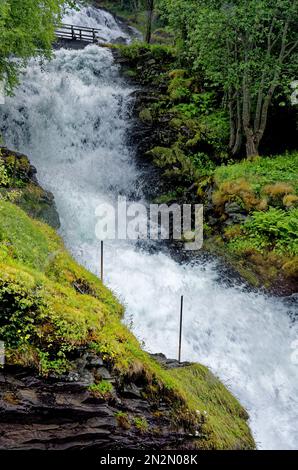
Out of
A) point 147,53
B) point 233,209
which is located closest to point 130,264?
point 233,209

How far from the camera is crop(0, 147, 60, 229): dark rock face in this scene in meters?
13.9

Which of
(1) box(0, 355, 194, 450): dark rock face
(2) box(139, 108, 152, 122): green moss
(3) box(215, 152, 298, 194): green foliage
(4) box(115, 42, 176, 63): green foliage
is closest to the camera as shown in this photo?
(1) box(0, 355, 194, 450): dark rock face

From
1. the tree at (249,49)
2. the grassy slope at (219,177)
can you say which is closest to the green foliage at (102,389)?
the grassy slope at (219,177)

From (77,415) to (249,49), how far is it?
16086mm

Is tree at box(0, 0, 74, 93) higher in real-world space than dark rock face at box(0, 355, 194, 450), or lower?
higher

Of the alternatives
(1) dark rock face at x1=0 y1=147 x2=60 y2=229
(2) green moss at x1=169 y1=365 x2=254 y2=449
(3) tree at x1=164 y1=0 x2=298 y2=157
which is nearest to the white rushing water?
(2) green moss at x1=169 y1=365 x2=254 y2=449

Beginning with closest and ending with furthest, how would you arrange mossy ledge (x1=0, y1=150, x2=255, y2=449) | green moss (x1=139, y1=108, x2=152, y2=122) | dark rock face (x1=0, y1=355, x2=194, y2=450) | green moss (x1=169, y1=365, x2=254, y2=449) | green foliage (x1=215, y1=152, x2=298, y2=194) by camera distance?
dark rock face (x1=0, y1=355, x2=194, y2=450) → mossy ledge (x1=0, y1=150, x2=255, y2=449) → green moss (x1=169, y1=365, x2=254, y2=449) → green foliage (x1=215, y1=152, x2=298, y2=194) → green moss (x1=139, y1=108, x2=152, y2=122)

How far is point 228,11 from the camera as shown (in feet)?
54.8

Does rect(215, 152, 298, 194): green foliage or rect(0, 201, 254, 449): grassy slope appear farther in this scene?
rect(215, 152, 298, 194): green foliage

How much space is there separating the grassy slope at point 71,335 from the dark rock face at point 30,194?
3.62m

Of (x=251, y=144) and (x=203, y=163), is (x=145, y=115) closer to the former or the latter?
(x=203, y=163)

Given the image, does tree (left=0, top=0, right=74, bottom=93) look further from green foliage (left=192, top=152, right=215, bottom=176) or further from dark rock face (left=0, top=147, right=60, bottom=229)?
green foliage (left=192, top=152, right=215, bottom=176)

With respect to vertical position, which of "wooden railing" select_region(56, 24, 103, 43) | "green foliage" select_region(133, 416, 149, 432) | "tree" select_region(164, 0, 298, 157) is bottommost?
"green foliage" select_region(133, 416, 149, 432)

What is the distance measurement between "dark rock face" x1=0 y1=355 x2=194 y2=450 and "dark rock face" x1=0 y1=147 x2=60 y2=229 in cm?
803
